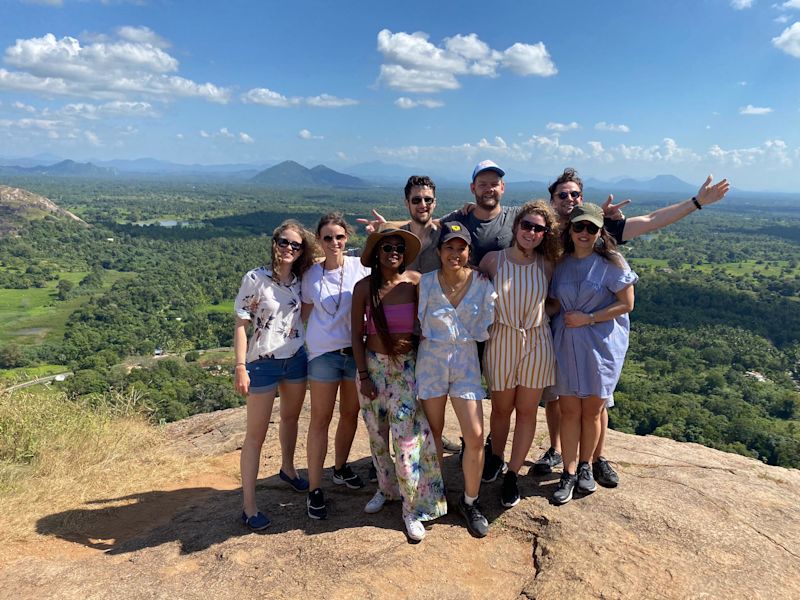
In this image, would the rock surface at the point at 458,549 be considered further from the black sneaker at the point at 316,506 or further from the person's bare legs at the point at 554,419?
the person's bare legs at the point at 554,419

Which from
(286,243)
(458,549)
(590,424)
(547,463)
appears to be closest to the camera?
(458,549)

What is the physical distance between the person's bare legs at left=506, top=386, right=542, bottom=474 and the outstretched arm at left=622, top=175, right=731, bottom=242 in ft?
4.65

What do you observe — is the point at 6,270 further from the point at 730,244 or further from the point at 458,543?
the point at 730,244

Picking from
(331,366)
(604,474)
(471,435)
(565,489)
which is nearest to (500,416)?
(471,435)

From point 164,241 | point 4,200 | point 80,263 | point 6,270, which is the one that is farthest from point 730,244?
point 4,200

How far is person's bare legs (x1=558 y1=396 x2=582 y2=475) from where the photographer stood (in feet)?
12.3

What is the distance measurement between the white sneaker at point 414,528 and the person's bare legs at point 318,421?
82 cm

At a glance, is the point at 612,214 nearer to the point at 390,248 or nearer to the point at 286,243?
the point at 390,248

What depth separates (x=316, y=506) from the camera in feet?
12.7

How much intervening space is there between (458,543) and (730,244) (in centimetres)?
14035

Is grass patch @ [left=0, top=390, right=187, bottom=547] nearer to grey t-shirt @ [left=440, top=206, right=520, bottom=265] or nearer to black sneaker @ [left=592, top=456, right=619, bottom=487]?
grey t-shirt @ [left=440, top=206, right=520, bottom=265]

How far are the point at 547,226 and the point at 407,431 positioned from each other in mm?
1748

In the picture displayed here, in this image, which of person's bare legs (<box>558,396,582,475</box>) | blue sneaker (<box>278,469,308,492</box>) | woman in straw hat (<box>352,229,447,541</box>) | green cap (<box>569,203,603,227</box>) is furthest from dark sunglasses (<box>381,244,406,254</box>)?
blue sneaker (<box>278,469,308,492</box>)

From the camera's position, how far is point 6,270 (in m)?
71.3
